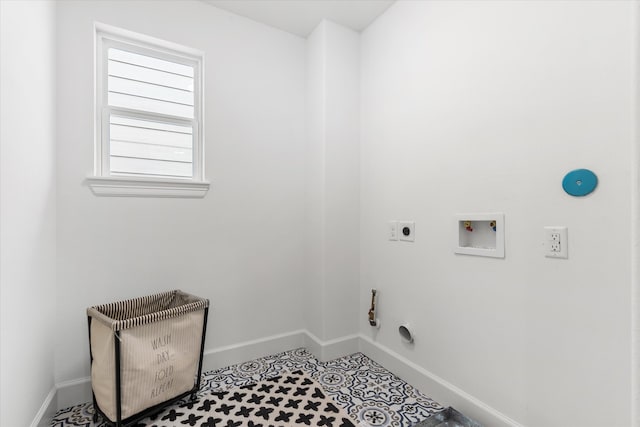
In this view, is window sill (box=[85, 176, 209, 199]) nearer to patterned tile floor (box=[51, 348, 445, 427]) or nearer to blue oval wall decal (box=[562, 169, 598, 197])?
patterned tile floor (box=[51, 348, 445, 427])

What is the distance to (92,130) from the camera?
1.72 meters

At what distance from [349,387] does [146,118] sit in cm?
200

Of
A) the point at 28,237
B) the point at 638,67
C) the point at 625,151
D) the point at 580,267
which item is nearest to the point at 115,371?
the point at 28,237

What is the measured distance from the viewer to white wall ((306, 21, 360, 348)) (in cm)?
219

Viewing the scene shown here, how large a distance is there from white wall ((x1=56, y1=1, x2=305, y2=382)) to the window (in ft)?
0.21

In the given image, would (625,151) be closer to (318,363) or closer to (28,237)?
(318,363)

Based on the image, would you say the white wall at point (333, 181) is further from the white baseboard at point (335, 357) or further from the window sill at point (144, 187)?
the window sill at point (144, 187)

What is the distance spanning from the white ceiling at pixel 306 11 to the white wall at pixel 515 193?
0.18m

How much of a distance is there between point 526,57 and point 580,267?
0.88 m

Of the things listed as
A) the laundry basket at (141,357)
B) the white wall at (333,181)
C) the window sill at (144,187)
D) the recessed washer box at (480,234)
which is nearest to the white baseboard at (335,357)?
the white wall at (333,181)

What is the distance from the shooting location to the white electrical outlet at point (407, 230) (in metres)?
1.89

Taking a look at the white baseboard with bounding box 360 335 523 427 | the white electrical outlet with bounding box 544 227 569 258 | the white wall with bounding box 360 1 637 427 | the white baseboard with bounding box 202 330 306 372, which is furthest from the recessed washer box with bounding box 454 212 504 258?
the white baseboard with bounding box 202 330 306 372

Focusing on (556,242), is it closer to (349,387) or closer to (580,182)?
(580,182)

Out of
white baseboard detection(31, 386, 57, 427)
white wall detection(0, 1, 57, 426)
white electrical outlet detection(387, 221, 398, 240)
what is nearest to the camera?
white wall detection(0, 1, 57, 426)
